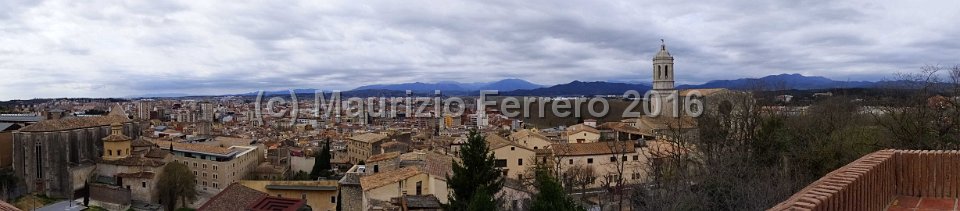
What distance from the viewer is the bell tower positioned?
46.8 m

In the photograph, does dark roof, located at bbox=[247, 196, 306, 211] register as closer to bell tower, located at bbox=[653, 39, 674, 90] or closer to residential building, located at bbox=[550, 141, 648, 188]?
residential building, located at bbox=[550, 141, 648, 188]

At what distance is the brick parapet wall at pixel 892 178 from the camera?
421cm

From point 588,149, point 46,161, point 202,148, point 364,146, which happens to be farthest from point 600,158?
point 46,161

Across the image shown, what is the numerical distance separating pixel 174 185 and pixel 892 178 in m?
38.4

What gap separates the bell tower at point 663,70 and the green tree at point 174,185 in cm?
3281

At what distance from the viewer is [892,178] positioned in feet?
17.9

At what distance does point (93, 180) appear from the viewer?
40.5 metres

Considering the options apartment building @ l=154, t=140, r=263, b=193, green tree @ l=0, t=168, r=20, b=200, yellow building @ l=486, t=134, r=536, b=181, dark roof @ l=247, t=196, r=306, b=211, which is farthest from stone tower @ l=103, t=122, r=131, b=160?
dark roof @ l=247, t=196, r=306, b=211

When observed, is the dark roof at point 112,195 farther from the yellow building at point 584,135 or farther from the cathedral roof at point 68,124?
Result: the yellow building at point 584,135

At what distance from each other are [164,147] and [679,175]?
38671mm

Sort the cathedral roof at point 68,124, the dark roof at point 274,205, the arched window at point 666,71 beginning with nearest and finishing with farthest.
Result: the dark roof at point 274,205 < the cathedral roof at point 68,124 < the arched window at point 666,71

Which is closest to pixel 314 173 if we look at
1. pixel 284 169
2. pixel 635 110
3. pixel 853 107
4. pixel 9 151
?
pixel 284 169

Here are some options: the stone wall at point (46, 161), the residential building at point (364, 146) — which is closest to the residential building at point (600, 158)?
the residential building at point (364, 146)

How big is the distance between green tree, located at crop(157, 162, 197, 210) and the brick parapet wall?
125 feet
